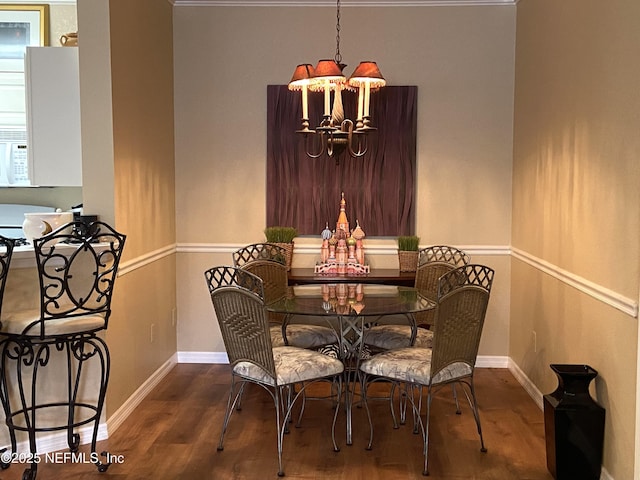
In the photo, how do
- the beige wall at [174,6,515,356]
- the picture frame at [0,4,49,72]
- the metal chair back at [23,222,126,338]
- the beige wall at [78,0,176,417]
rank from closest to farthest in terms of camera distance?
the metal chair back at [23,222,126,338]
the beige wall at [78,0,176,417]
the beige wall at [174,6,515,356]
the picture frame at [0,4,49,72]

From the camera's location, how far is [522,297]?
460cm

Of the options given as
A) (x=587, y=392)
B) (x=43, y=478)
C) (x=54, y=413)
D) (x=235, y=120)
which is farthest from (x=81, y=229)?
(x=587, y=392)

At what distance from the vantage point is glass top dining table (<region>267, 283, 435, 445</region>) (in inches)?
129

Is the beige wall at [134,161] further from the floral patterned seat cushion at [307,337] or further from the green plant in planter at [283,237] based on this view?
the floral patterned seat cushion at [307,337]

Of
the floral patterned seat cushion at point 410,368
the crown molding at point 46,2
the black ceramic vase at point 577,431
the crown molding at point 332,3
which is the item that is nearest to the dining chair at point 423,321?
the floral patterned seat cushion at point 410,368

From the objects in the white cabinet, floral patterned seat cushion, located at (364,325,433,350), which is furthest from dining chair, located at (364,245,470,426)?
the white cabinet

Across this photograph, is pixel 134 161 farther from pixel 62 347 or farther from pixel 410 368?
pixel 410 368

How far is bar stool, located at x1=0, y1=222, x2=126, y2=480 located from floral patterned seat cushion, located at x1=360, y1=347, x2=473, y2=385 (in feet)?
4.51

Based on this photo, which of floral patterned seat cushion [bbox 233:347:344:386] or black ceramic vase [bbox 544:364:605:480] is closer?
black ceramic vase [bbox 544:364:605:480]

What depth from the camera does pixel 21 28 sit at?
508 cm

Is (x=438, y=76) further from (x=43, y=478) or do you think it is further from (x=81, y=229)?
(x=43, y=478)

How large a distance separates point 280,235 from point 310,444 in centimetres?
178

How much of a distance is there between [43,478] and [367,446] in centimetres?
161

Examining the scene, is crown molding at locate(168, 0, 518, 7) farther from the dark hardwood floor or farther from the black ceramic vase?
the black ceramic vase
